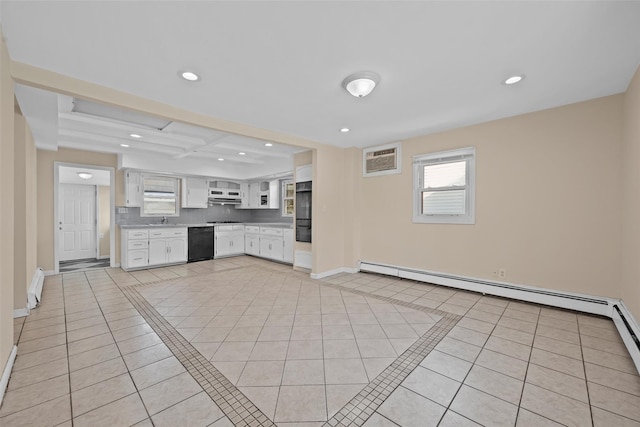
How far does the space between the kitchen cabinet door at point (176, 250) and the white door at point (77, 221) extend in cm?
287

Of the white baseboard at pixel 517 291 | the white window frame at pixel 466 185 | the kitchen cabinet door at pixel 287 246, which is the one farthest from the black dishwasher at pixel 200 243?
the white window frame at pixel 466 185

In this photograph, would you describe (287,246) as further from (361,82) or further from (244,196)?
(361,82)

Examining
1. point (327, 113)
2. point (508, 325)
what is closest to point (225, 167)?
point (327, 113)

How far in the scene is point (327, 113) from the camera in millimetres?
3363

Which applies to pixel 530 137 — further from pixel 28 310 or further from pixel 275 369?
pixel 28 310

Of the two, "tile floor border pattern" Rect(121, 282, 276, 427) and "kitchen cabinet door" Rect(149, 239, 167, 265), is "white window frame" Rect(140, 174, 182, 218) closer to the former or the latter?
"kitchen cabinet door" Rect(149, 239, 167, 265)

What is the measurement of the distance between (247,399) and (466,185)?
389 centimetres

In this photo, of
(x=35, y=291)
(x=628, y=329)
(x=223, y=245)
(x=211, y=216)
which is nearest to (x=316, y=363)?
(x=628, y=329)

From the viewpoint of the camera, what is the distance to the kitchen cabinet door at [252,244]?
6758 mm

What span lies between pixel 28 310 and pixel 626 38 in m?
6.44

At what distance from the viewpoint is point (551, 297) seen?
A: 3232mm

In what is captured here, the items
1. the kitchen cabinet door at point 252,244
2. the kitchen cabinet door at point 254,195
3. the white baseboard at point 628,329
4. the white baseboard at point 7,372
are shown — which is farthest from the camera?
the kitchen cabinet door at point 254,195

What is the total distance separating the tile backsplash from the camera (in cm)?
594

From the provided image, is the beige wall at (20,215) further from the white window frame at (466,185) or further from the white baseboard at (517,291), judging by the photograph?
the white window frame at (466,185)
